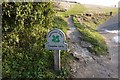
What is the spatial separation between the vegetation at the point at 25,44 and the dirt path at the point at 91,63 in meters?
0.53

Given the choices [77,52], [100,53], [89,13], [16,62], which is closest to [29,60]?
[16,62]

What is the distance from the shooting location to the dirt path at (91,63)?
28.0ft

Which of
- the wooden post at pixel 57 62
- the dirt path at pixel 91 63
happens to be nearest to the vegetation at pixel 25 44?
the wooden post at pixel 57 62

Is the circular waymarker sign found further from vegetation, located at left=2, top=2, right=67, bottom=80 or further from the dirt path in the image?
the dirt path

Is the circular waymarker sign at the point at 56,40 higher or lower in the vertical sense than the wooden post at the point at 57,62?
higher

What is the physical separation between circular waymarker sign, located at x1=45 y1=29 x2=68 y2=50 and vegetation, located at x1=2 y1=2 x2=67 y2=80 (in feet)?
1.95

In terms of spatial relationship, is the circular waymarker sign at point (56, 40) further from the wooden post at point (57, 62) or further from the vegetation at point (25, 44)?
the vegetation at point (25, 44)

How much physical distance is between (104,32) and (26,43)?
21.4ft

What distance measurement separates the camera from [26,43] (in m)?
8.77

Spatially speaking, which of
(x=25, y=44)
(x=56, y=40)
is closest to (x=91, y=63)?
(x=56, y=40)

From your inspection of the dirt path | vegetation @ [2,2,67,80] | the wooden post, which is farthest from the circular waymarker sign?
the dirt path

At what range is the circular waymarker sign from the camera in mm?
7828

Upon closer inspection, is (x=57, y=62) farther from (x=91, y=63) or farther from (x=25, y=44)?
(x=91, y=63)

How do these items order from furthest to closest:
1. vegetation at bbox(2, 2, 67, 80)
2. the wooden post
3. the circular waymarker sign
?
1. the wooden post
2. the circular waymarker sign
3. vegetation at bbox(2, 2, 67, 80)
